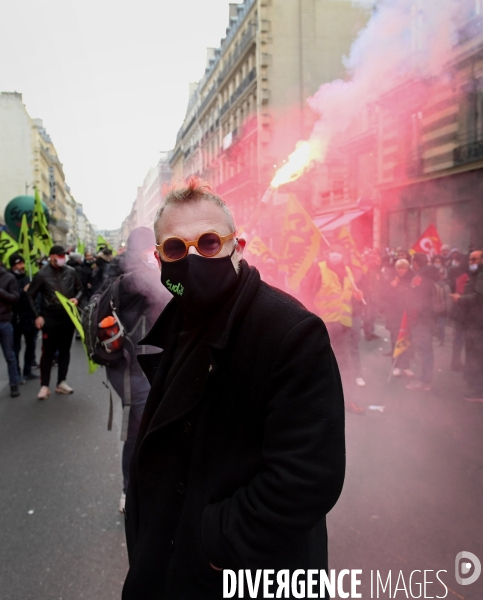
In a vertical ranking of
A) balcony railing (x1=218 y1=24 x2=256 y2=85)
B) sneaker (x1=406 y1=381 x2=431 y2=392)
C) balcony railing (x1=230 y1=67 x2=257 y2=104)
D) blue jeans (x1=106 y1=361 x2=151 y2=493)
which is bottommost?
sneaker (x1=406 y1=381 x2=431 y2=392)

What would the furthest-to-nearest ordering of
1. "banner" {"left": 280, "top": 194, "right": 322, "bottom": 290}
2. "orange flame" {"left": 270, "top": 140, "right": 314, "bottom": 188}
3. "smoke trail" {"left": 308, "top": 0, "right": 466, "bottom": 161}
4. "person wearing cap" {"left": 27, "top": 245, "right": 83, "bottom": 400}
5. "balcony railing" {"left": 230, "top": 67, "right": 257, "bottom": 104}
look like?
"balcony railing" {"left": 230, "top": 67, "right": 257, "bottom": 104}
"banner" {"left": 280, "top": 194, "right": 322, "bottom": 290}
"person wearing cap" {"left": 27, "top": 245, "right": 83, "bottom": 400}
"smoke trail" {"left": 308, "top": 0, "right": 466, "bottom": 161}
"orange flame" {"left": 270, "top": 140, "right": 314, "bottom": 188}

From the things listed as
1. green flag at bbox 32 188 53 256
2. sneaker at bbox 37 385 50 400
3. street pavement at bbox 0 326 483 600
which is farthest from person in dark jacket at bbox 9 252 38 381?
green flag at bbox 32 188 53 256

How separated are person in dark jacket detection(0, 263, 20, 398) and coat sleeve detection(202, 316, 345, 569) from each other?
5.62 m

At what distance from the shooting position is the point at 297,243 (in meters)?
6.78

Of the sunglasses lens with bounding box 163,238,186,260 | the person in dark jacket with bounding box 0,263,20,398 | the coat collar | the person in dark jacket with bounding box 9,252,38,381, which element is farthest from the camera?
the person in dark jacket with bounding box 9,252,38,381

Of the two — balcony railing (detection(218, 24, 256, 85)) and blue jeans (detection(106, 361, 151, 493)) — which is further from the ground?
balcony railing (detection(218, 24, 256, 85))

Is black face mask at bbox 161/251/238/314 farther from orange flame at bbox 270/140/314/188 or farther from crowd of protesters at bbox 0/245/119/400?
crowd of protesters at bbox 0/245/119/400

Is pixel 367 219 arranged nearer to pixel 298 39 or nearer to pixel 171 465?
pixel 298 39

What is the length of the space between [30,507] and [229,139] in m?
36.2

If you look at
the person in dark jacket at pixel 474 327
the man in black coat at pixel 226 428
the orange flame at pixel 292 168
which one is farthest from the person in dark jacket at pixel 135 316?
the person in dark jacket at pixel 474 327

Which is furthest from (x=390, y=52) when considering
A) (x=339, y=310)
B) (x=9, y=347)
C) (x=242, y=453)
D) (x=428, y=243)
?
(x=9, y=347)

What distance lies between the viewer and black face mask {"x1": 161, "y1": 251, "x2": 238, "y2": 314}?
4.58ft

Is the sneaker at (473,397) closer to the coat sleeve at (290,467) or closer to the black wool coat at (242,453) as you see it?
the black wool coat at (242,453)

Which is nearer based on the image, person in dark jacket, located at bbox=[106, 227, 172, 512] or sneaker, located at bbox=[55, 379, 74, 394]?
person in dark jacket, located at bbox=[106, 227, 172, 512]
